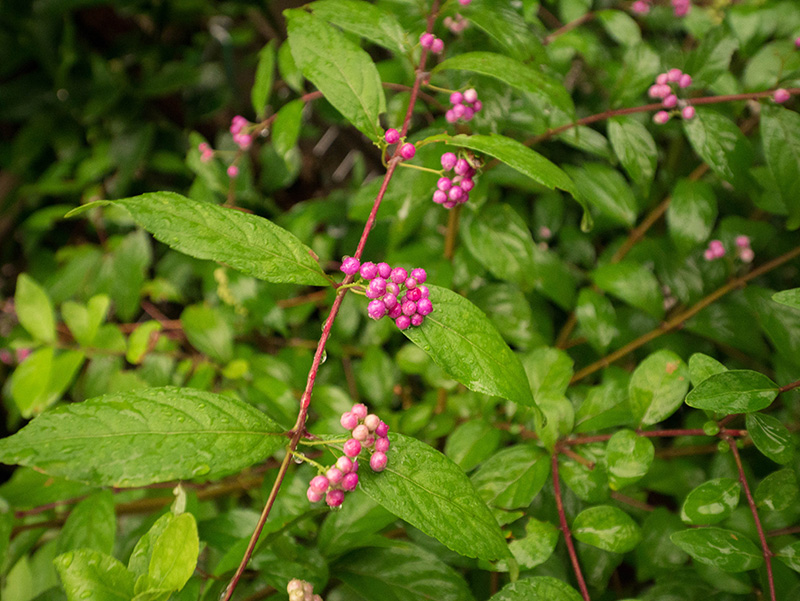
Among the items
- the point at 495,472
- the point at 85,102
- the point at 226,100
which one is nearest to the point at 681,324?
the point at 495,472

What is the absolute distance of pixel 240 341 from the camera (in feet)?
4.43

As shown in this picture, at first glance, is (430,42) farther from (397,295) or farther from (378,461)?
(378,461)

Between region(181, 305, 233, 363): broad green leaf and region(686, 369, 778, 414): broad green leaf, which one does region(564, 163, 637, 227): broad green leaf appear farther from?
region(181, 305, 233, 363): broad green leaf

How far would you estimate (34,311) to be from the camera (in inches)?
44.4

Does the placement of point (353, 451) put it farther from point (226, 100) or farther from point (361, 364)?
point (226, 100)

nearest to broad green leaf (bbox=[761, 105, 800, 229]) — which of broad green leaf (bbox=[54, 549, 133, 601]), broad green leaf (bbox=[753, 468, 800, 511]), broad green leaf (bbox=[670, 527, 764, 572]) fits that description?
broad green leaf (bbox=[753, 468, 800, 511])

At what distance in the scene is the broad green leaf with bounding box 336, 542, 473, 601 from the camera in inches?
27.3

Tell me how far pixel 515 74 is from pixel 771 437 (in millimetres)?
570

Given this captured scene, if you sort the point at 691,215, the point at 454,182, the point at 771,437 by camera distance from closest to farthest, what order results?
the point at 771,437
the point at 454,182
the point at 691,215

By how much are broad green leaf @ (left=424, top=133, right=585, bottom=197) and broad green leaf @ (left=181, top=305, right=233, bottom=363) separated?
763 mm

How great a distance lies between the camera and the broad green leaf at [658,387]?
719 mm

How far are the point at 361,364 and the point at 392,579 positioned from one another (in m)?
0.55

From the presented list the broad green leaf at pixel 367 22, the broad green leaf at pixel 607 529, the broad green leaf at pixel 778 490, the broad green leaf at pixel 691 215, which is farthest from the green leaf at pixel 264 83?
the broad green leaf at pixel 778 490

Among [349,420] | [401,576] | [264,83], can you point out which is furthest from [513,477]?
[264,83]
